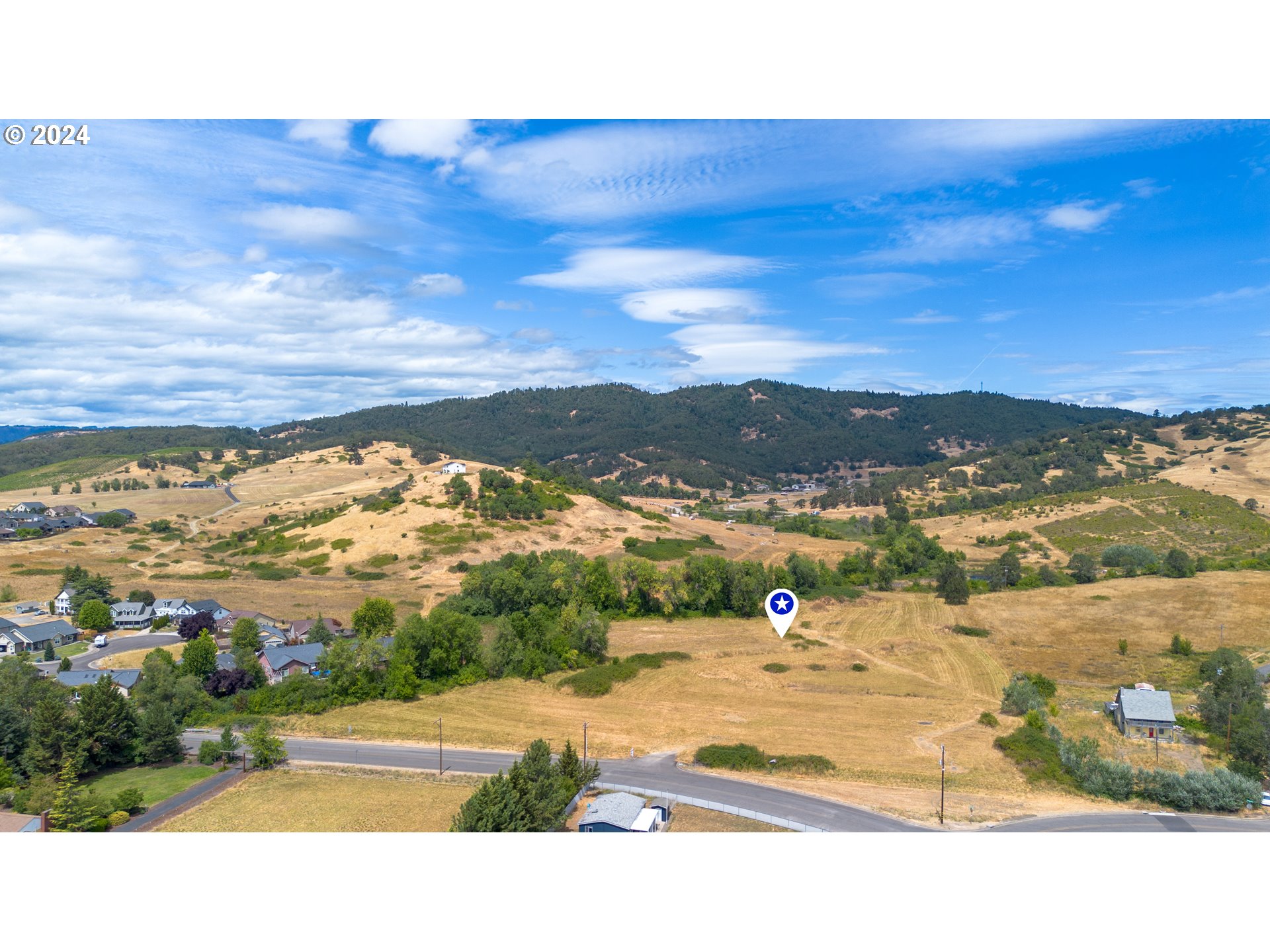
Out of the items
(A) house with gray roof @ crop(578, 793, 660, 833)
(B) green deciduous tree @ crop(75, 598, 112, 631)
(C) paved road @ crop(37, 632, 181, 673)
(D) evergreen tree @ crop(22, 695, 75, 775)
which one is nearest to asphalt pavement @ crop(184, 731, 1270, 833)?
A: (A) house with gray roof @ crop(578, 793, 660, 833)

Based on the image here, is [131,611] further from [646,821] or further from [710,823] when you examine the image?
[710,823]

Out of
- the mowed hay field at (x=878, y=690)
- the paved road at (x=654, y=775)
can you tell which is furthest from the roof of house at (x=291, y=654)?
the paved road at (x=654, y=775)

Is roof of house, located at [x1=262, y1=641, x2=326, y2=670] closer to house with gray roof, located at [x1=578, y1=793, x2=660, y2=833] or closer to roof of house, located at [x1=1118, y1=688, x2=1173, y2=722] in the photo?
house with gray roof, located at [x1=578, y1=793, x2=660, y2=833]

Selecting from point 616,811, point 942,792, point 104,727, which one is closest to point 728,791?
point 616,811

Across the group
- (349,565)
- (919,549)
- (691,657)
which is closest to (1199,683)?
(691,657)

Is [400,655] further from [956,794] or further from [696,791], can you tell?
[956,794]
